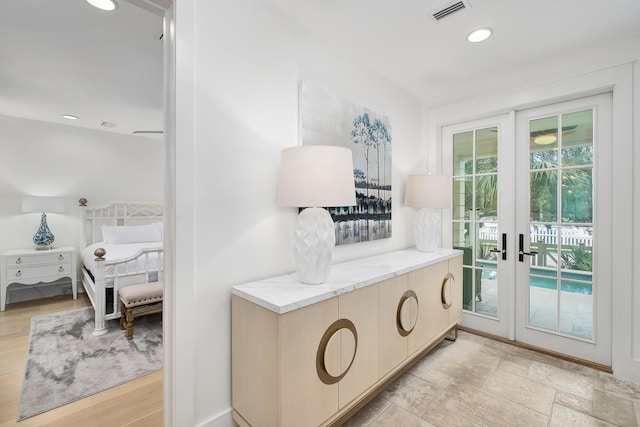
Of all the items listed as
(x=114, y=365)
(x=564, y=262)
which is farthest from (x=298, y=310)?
(x=564, y=262)

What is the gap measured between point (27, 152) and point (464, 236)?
5.61 m

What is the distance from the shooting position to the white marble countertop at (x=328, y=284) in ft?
4.25

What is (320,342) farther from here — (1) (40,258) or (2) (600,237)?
(1) (40,258)

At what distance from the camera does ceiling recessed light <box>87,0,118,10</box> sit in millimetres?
1662

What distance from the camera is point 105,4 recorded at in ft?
5.54

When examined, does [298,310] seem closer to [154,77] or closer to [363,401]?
[363,401]

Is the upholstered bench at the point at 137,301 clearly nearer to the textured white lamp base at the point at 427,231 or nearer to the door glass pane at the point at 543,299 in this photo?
the textured white lamp base at the point at 427,231

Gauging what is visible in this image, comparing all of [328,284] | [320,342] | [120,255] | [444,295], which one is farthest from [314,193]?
[120,255]

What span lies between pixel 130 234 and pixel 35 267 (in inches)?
43.5

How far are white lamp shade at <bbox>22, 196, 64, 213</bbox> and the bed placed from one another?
31 centimetres

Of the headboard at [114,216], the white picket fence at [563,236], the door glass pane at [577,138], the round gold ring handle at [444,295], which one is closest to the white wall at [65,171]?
the headboard at [114,216]

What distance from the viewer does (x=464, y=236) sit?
9.84ft

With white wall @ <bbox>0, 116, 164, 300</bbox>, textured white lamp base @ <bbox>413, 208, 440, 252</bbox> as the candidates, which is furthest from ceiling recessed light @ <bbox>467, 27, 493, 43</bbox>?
white wall @ <bbox>0, 116, 164, 300</bbox>

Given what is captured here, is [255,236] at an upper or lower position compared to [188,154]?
lower
